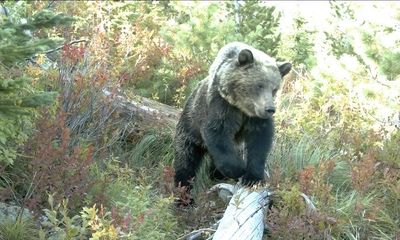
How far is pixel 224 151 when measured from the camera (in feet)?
19.9

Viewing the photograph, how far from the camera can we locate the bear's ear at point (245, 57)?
607 cm

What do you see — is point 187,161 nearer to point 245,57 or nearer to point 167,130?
point 167,130

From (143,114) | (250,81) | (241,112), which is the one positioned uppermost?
(250,81)

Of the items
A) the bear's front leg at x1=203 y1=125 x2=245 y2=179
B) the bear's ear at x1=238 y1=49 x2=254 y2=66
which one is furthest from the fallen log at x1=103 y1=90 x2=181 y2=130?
the bear's ear at x1=238 y1=49 x2=254 y2=66

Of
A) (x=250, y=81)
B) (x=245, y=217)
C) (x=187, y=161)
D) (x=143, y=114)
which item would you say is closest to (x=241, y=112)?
(x=250, y=81)

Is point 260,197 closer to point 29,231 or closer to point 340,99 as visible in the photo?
Answer: point 29,231

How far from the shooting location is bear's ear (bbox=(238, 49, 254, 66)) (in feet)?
19.9

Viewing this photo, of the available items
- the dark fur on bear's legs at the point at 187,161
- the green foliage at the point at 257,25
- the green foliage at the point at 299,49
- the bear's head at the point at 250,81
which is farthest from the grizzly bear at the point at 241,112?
the green foliage at the point at 299,49

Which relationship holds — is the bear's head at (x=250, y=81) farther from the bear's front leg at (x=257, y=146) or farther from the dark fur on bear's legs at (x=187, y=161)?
the dark fur on bear's legs at (x=187, y=161)

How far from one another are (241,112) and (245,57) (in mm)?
546

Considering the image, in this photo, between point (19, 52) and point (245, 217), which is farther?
point (245, 217)

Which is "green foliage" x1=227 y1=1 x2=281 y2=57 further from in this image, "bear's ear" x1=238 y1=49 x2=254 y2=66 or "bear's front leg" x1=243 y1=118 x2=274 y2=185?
"bear's front leg" x1=243 y1=118 x2=274 y2=185

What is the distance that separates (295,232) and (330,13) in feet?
35.4

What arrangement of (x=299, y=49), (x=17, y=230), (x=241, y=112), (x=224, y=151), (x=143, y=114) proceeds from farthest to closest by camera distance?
1. (x=299, y=49)
2. (x=143, y=114)
3. (x=241, y=112)
4. (x=224, y=151)
5. (x=17, y=230)
